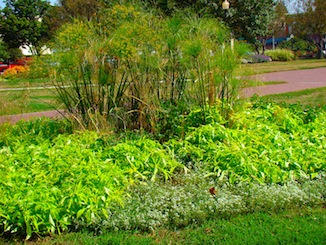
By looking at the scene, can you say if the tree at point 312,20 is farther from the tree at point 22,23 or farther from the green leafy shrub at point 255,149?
the green leafy shrub at point 255,149

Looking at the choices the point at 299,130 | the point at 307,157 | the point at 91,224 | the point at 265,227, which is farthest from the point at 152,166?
the point at 299,130

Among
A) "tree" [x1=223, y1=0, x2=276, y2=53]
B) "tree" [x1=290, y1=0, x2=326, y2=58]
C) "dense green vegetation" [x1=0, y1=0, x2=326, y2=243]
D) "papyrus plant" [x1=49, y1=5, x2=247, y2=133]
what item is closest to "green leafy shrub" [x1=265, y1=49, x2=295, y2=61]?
"tree" [x1=290, y1=0, x2=326, y2=58]

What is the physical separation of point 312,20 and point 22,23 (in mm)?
31884

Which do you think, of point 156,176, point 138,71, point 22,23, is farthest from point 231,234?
point 22,23

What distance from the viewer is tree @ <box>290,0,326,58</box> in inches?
1695

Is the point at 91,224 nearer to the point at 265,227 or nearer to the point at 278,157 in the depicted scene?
the point at 265,227

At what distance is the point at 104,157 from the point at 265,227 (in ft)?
5.80

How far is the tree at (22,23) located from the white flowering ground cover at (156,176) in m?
44.7

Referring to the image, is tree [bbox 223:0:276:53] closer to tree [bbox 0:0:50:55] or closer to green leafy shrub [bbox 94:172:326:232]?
green leafy shrub [bbox 94:172:326:232]

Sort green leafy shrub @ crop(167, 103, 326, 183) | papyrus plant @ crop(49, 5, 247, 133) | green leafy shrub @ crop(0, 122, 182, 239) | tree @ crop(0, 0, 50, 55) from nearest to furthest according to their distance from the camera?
green leafy shrub @ crop(0, 122, 182, 239), green leafy shrub @ crop(167, 103, 326, 183), papyrus plant @ crop(49, 5, 247, 133), tree @ crop(0, 0, 50, 55)

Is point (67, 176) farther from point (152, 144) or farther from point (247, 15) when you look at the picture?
point (247, 15)

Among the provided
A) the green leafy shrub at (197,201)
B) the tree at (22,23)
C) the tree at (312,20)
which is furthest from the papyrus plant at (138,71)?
the tree at (22,23)

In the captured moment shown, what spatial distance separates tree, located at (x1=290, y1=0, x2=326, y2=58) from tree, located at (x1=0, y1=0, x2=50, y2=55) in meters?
27.0

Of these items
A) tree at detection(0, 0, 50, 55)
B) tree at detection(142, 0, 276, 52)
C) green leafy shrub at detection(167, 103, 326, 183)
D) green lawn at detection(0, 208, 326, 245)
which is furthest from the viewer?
tree at detection(0, 0, 50, 55)
